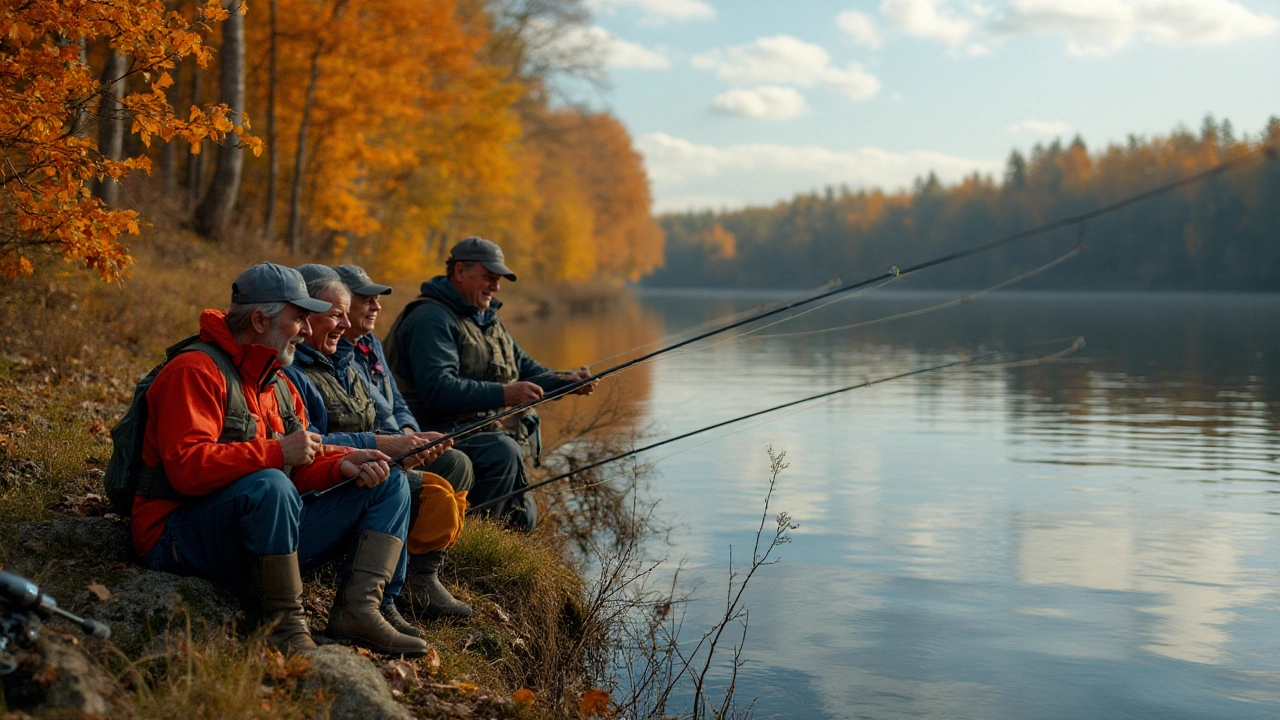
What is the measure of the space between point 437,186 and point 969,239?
8593cm

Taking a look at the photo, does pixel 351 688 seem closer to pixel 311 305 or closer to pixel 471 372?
pixel 311 305

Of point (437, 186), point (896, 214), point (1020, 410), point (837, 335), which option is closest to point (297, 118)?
point (437, 186)

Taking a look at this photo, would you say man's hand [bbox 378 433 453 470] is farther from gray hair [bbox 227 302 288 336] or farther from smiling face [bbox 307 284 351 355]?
gray hair [bbox 227 302 288 336]

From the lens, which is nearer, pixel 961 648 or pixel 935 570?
pixel 961 648

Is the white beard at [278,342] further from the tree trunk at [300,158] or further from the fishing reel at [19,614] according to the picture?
the tree trunk at [300,158]

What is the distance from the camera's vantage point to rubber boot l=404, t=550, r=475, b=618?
16.7ft

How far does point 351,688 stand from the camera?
12.7ft

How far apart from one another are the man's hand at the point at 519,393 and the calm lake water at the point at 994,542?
1500 millimetres

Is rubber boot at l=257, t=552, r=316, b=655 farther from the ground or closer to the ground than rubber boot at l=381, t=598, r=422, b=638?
farther from the ground

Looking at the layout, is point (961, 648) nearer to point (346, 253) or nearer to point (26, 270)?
point (26, 270)

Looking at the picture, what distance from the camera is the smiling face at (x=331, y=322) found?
5035 mm

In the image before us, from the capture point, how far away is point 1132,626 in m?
6.59

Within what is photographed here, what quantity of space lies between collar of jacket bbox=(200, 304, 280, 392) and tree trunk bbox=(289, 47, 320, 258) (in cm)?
1506

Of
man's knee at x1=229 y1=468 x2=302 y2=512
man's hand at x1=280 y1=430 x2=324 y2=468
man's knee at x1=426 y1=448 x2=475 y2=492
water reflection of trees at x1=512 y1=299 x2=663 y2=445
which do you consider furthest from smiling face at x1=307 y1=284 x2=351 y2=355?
water reflection of trees at x1=512 y1=299 x2=663 y2=445
